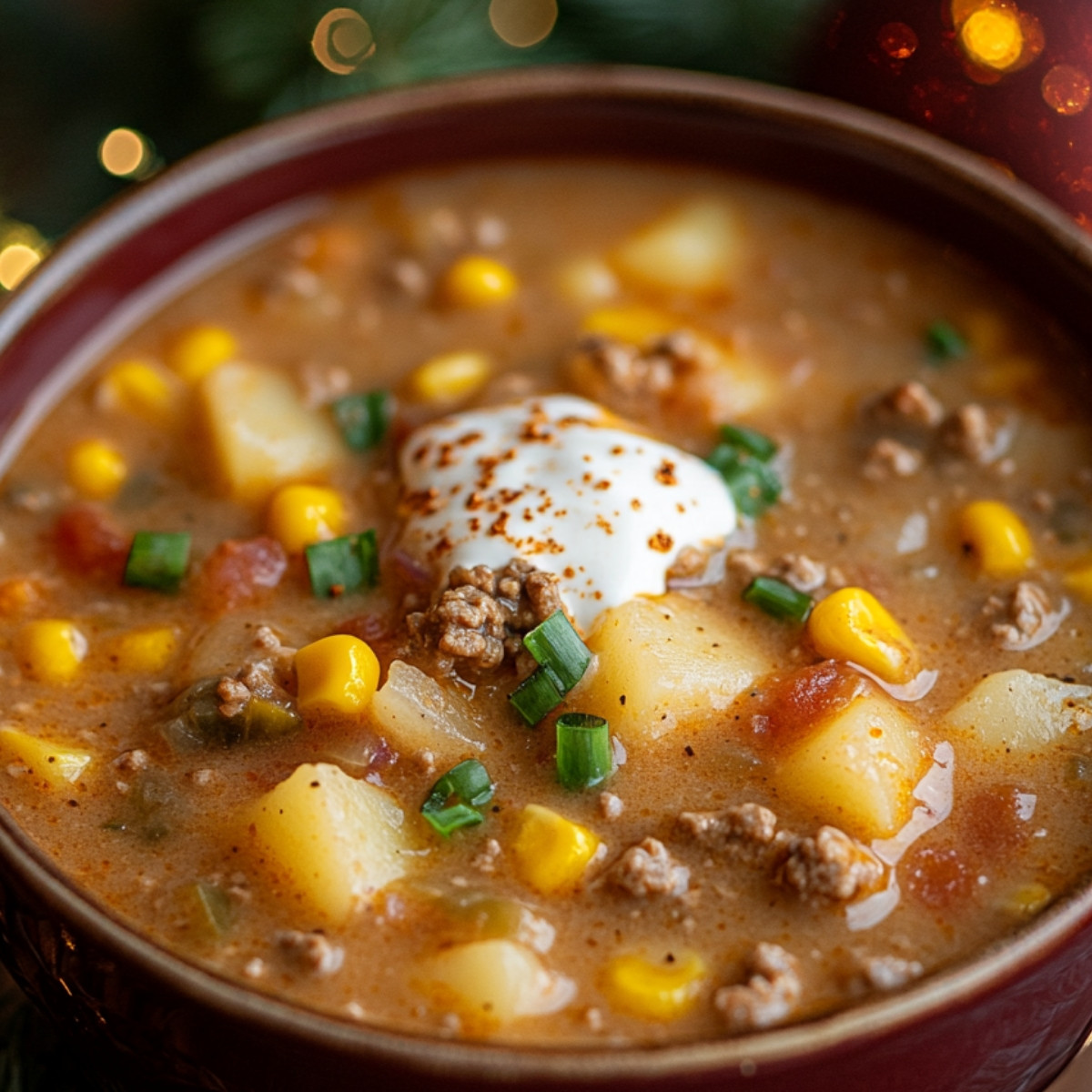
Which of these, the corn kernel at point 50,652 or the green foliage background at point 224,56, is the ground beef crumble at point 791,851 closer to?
the corn kernel at point 50,652

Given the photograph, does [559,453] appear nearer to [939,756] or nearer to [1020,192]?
[939,756]

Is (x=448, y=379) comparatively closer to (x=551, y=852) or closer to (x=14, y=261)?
(x=551, y=852)

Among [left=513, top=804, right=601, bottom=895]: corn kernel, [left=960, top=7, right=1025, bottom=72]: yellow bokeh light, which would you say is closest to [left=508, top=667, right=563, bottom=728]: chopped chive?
[left=513, top=804, right=601, bottom=895]: corn kernel

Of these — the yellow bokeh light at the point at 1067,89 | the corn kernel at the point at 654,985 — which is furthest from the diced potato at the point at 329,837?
the yellow bokeh light at the point at 1067,89

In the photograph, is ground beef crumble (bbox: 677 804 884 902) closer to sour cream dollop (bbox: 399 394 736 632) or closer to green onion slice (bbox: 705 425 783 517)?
sour cream dollop (bbox: 399 394 736 632)

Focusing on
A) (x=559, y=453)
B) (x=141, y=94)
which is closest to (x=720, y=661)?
(x=559, y=453)

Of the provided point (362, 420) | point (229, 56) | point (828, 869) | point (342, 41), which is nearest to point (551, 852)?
point (828, 869)
